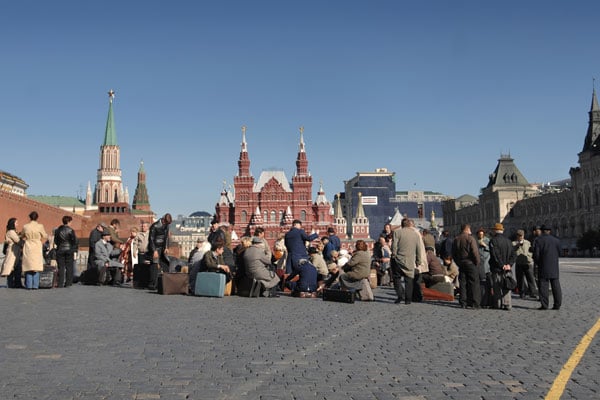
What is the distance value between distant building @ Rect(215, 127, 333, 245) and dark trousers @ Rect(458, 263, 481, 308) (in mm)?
89285

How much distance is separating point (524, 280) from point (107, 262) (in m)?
10.6

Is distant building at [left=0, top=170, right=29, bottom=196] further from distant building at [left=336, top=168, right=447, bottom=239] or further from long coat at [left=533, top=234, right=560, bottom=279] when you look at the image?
long coat at [left=533, top=234, right=560, bottom=279]

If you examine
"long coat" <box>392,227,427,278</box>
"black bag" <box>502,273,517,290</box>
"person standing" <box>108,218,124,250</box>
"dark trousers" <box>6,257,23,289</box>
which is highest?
"person standing" <box>108,218,124,250</box>

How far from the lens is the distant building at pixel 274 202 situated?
343 ft

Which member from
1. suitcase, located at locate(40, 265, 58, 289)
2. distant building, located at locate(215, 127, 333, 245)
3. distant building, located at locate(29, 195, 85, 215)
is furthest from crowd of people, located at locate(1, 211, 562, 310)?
distant building, located at locate(29, 195, 85, 215)

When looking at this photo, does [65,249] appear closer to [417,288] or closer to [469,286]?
[417,288]

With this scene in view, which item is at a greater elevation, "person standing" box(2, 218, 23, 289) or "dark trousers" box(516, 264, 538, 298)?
"person standing" box(2, 218, 23, 289)

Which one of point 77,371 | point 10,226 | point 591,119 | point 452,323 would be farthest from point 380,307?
point 591,119

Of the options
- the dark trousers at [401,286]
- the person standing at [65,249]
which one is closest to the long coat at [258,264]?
the dark trousers at [401,286]

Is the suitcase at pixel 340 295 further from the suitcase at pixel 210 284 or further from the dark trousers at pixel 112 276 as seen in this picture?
the dark trousers at pixel 112 276

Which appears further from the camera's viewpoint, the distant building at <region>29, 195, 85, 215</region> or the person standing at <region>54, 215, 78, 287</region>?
the distant building at <region>29, 195, 85, 215</region>

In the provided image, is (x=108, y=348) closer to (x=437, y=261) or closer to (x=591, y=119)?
(x=437, y=261)

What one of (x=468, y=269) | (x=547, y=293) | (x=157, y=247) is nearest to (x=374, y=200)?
(x=157, y=247)

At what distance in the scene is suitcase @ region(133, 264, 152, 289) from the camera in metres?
17.6
